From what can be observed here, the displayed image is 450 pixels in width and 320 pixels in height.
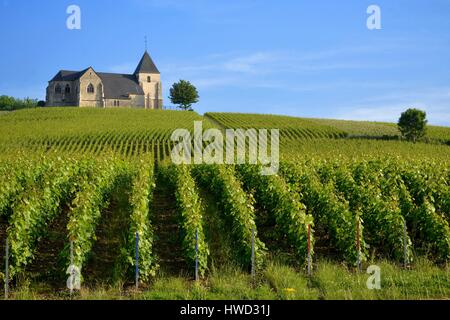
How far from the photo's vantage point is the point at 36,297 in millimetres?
10906

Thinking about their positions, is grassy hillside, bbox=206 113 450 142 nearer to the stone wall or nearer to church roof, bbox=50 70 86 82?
A: the stone wall

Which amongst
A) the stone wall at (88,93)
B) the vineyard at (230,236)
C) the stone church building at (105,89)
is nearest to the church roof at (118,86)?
the stone church building at (105,89)

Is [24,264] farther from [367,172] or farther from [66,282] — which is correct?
[367,172]

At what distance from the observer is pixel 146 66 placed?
98.9m

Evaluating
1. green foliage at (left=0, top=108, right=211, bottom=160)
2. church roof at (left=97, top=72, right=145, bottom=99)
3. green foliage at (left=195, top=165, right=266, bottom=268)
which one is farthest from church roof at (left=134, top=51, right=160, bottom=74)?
green foliage at (left=195, top=165, right=266, bottom=268)

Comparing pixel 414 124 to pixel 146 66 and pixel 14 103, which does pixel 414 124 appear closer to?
pixel 146 66

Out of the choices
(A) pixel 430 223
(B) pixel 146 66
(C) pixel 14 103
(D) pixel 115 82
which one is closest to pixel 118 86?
(D) pixel 115 82

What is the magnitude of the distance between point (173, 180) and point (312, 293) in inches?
577

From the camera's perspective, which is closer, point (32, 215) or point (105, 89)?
point (32, 215)

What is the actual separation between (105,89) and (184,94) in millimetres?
14894

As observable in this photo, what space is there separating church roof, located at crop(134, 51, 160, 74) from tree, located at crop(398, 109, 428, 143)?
54.7 meters

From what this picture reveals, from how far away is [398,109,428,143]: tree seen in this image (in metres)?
57.0
